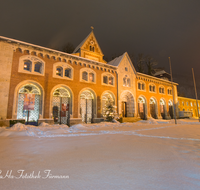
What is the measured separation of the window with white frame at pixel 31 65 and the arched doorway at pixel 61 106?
11.5 feet

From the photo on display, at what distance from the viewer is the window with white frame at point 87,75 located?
2004 centimetres

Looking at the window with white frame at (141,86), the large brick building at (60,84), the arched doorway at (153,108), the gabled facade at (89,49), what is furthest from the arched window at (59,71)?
the arched doorway at (153,108)

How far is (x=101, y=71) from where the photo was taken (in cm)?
2216

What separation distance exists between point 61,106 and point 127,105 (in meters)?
13.9

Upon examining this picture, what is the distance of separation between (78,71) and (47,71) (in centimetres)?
461

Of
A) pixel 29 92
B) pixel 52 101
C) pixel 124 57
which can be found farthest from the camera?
pixel 124 57

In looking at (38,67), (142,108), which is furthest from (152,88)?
(38,67)

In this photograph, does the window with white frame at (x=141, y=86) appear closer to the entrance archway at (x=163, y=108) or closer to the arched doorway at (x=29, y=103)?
the entrance archway at (x=163, y=108)

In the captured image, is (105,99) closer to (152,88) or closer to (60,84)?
(60,84)

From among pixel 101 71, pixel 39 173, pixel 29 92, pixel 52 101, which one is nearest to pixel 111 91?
pixel 101 71

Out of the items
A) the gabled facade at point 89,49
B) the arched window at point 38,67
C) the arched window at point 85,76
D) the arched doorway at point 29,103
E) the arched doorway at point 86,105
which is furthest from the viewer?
the gabled facade at point 89,49

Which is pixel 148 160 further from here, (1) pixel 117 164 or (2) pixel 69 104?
(2) pixel 69 104

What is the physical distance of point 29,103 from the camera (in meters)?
15.5

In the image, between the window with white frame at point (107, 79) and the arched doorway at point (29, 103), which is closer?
the arched doorway at point (29, 103)
